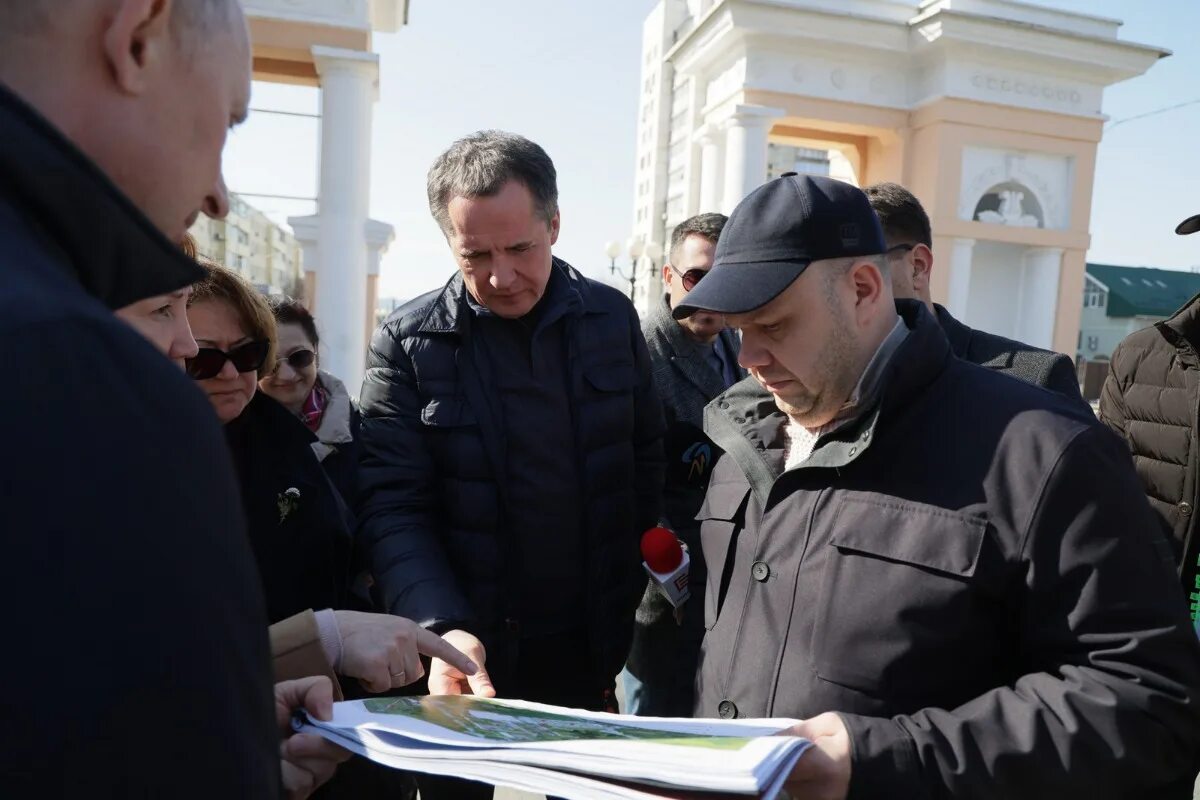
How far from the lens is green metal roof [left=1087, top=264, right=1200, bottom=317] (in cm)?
4628

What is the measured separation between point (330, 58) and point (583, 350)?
9.75 m

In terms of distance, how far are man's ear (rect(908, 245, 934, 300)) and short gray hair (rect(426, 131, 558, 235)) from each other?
116cm

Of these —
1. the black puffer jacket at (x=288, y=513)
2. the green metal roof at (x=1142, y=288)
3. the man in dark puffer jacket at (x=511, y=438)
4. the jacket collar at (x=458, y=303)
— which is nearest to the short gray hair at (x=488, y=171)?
the man in dark puffer jacket at (x=511, y=438)

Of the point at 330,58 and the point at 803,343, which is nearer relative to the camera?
the point at 803,343

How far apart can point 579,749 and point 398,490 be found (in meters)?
1.42

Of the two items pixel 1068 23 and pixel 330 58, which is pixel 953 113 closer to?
pixel 1068 23

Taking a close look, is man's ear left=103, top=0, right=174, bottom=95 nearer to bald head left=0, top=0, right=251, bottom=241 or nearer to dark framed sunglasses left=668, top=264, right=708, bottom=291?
bald head left=0, top=0, right=251, bottom=241

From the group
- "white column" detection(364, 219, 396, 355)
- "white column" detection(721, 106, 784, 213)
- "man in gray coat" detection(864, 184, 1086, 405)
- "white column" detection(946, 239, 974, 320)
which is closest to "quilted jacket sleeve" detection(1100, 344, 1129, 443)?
"man in gray coat" detection(864, 184, 1086, 405)

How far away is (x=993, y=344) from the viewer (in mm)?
2549

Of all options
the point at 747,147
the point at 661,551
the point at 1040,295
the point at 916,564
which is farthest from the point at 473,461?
the point at 1040,295

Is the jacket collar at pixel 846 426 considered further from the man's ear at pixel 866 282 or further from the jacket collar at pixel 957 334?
A: the jacket collar at pixel 957 334

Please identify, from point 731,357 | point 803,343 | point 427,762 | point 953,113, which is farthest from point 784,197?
point 953,113

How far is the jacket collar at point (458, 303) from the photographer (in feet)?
7.70

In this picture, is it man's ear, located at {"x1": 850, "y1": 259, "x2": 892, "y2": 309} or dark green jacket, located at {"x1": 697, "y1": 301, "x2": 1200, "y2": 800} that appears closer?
dark green jacket, located at {"x1": 697, "y1": 301, "x2": 1200, "y2": 800}
